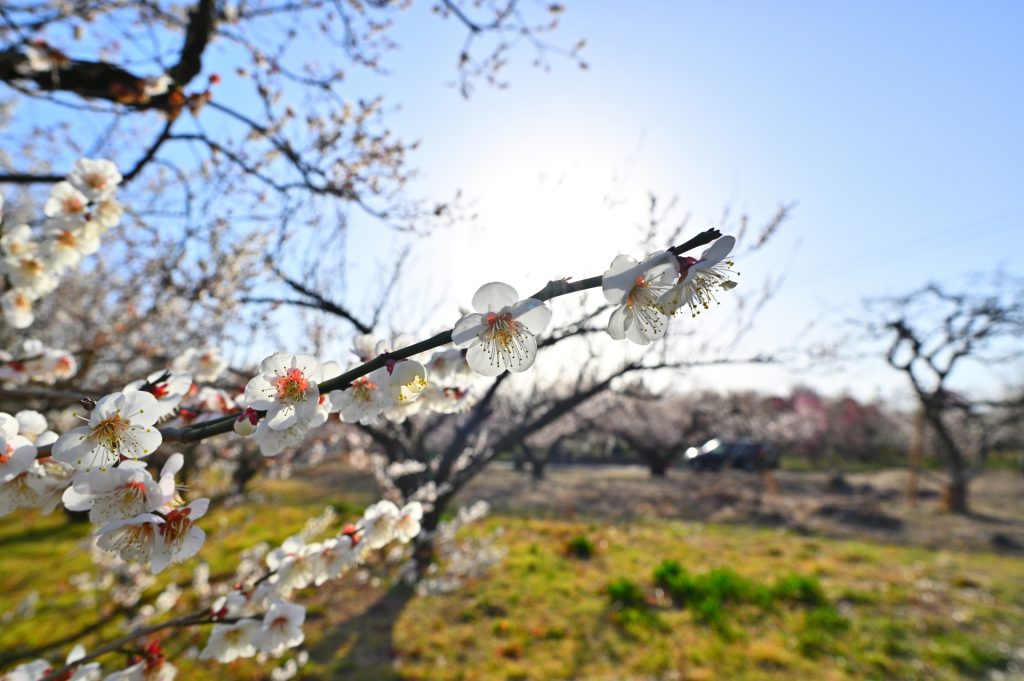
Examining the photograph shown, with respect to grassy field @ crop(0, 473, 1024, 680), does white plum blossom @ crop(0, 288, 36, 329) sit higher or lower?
higher

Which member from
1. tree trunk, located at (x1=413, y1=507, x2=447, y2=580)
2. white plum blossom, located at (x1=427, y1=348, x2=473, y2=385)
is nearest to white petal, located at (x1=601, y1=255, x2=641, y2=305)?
white plum blossom, located at (x1=427, y1=348, x2=473, y2=385)

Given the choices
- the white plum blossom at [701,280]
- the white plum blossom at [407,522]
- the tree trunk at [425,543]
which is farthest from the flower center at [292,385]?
the tree trunk at [425,543]

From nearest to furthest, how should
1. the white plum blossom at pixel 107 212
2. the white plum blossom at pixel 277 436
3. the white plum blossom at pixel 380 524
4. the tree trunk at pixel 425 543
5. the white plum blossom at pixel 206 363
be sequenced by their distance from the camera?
1. the white plum blossom at pixel 277 436
2. the white plum blossom at pixel 380 524
3. the white plum blossom at pixel 107 212
4. the white plum blossom at pixel 206 363
5. the tree trunk at pixel 425 543

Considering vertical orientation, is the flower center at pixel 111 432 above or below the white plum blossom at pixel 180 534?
above

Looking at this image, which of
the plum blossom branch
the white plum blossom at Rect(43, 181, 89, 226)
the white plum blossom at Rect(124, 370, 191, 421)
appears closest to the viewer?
the plum blossom branch

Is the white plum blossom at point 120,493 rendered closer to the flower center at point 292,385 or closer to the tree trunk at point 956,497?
the flower center at point 292,385

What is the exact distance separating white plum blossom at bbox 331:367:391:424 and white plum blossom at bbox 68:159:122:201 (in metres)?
1.80

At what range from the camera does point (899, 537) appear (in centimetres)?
807

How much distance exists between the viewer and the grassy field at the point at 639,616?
12.4ft

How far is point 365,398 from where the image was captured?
41.4 inches

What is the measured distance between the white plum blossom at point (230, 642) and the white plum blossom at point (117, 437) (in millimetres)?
875

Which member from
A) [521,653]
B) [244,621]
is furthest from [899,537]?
[244,621]

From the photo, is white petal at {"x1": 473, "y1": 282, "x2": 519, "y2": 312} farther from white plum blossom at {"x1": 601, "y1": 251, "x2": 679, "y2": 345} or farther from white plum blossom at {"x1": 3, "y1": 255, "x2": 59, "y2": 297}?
white plum blossom at {"x1": 3, "y1": 255, "x2": 59, "y2": 297}

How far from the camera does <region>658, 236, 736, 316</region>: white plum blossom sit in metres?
0.82
